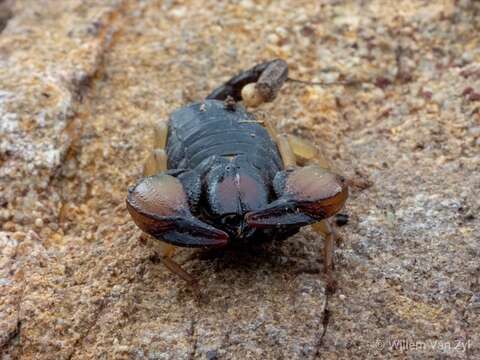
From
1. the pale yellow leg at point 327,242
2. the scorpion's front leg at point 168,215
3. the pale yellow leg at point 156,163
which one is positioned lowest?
the pale yellow leg at point 327,242

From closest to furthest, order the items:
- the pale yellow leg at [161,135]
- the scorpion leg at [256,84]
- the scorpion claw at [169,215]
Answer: the scorpion claw at [169,215]
the pale yellow leg at [161,135]
the scorpion leg at [256,84]

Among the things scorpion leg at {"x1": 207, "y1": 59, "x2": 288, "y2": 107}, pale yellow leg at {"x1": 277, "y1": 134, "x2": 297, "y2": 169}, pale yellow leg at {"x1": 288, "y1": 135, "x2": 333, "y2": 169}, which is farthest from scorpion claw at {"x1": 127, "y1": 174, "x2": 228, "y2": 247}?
scorpion leg at {"x1": 207, "y1": 59, "x2": 288, "y2": 107}

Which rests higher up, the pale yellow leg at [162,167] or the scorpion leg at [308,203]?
the scorpion leg at [308,203]

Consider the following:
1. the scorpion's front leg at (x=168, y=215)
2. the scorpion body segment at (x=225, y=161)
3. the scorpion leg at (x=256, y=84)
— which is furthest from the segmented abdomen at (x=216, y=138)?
the scorpion's front leg at (x=168, y=215)

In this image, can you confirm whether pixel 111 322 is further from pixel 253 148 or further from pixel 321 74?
pixel 321 74

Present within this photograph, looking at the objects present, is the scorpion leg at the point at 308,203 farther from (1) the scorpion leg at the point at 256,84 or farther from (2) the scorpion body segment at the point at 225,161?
(1) the scorpion leg at the point at 256,84

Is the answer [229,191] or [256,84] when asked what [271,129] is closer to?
[256,84]

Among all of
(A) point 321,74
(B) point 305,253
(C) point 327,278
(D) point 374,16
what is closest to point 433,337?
(C) point 327,278

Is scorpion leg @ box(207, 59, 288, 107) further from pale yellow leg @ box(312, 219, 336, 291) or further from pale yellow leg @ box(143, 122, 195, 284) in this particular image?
pale yellow leg @ box(312, 219, 336, 291)
